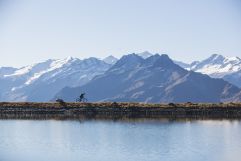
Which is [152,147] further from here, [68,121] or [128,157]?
[68,121]

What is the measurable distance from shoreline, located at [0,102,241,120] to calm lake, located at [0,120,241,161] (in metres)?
27.6

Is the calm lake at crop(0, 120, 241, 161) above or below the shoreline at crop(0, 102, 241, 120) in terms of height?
below

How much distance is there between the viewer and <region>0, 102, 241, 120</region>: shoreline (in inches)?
5999

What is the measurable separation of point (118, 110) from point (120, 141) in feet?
217

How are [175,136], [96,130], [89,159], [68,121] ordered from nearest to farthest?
[89,159] < [175,136] < [96,130] < [68,121]

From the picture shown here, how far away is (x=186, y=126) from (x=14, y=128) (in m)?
36.7

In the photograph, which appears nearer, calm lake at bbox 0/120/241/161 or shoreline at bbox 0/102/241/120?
calm lake at bbox 0/120/241/161

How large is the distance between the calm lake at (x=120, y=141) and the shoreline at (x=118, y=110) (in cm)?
2757

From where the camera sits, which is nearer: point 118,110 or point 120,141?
point 120,141

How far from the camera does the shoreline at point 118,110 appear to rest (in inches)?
5999

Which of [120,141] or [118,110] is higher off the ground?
[118,110]

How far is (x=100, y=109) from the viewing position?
156750 mm

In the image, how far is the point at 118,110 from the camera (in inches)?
6147

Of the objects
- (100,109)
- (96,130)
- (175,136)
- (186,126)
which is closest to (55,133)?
(96,130)
